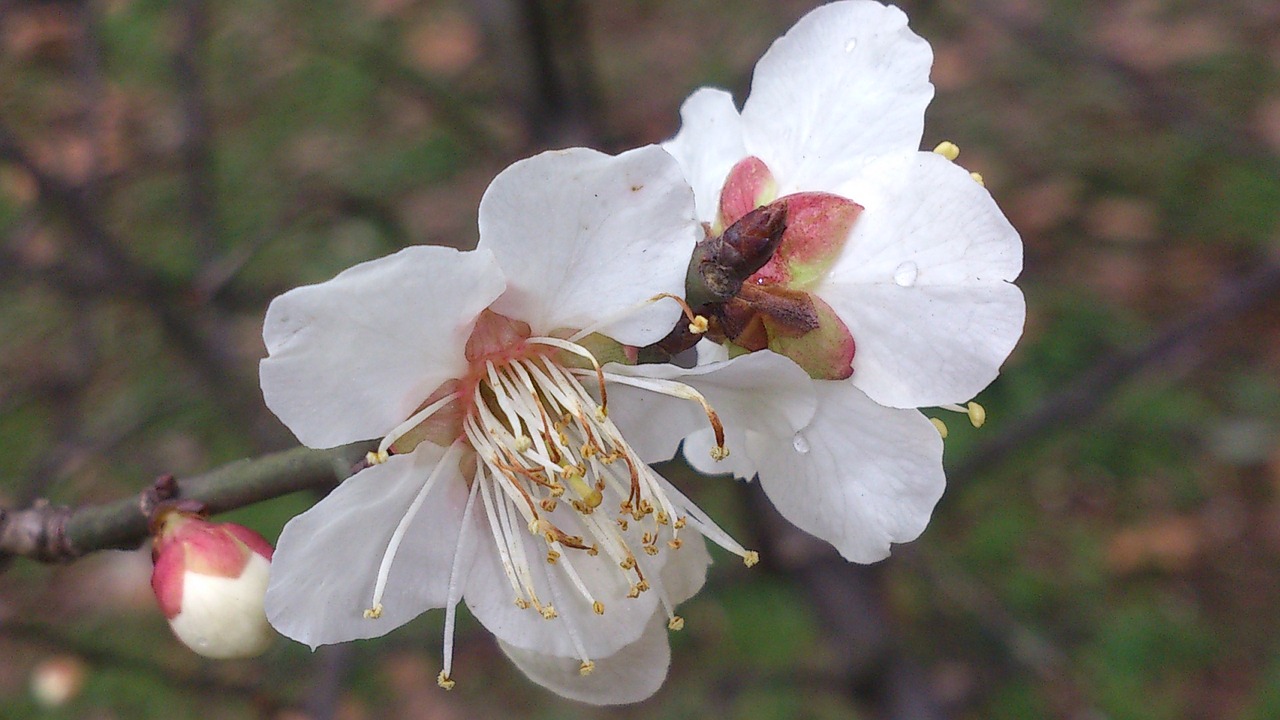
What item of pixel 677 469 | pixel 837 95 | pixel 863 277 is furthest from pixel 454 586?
pixel 677 469

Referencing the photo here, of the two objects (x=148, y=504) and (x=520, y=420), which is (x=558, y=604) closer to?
(x=520, y=420)

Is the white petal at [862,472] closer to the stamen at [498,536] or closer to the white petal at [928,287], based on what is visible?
the white petal at [928,287]

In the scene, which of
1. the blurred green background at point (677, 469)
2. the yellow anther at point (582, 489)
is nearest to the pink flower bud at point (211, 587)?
the yellow anther at point (582, 489)

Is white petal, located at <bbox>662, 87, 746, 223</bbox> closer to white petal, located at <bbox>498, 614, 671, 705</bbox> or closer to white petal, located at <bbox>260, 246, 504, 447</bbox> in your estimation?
white petal, located at <bbox>260, 246, 504, 447</bbox>

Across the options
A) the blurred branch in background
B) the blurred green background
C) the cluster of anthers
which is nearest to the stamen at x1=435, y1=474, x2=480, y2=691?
the cluster of anthers

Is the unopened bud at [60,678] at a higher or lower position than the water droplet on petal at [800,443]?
lower
